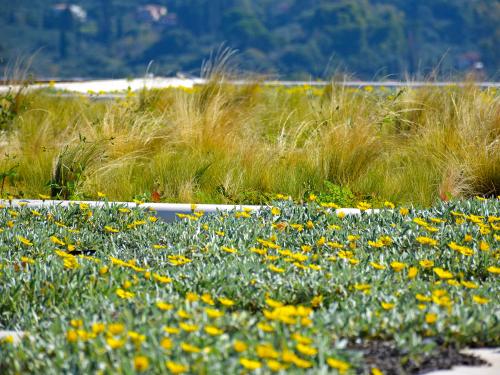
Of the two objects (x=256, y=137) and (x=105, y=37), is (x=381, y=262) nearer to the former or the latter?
(x=256, y=137)

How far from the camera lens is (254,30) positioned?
11581 cm

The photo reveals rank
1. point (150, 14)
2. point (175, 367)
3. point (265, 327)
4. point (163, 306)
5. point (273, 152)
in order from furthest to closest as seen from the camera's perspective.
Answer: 1. point (150, 14)
2. point (273, 152)
3. point (163, 306)
4. point (265, 327)
5. point (175, 367)

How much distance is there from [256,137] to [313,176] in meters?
1.43

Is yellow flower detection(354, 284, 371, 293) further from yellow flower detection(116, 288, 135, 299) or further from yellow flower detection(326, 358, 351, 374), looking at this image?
yellow flower detection(116, 288, 135, 299)

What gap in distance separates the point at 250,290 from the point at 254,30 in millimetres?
113717

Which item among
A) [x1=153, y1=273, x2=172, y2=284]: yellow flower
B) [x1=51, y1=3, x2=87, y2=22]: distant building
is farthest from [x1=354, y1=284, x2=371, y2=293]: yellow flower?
[x1=51, y1=3, x2=87, y2=22]: distant building

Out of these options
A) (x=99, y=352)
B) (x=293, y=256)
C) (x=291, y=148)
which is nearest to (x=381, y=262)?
(x=293, y=256)

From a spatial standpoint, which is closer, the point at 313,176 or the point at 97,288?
the point at 97,288

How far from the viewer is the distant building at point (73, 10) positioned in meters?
119

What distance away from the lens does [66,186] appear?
7.22m

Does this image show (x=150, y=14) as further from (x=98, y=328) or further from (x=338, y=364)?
(x=338, y=364)

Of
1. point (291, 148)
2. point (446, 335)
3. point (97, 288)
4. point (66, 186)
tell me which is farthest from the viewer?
point (291, 148)

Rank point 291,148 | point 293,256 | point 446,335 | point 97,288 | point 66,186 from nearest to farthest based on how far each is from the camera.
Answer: point 446,335 < point 97,288 < point 293,256 < point 66,186 < point 291,148

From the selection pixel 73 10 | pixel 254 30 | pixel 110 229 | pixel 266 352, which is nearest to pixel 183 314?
pixel 266 352
